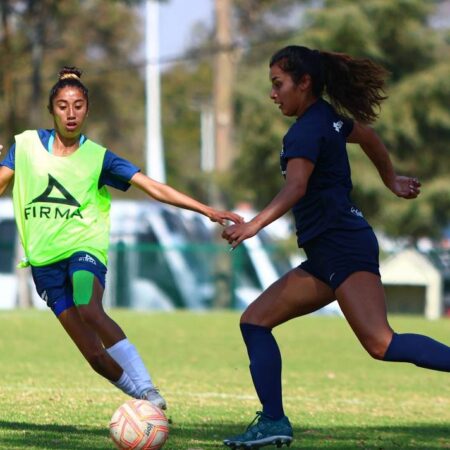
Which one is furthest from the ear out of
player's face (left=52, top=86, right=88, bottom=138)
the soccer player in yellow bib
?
player's face (left=52, top=86, right=88, bottom=138)

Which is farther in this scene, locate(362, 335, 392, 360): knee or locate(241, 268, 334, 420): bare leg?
locate(241, 268, 334, 420): bare leg

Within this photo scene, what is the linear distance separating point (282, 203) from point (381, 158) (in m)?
1.24

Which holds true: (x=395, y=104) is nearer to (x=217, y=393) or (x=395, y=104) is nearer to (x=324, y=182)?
(x=217, y=393)

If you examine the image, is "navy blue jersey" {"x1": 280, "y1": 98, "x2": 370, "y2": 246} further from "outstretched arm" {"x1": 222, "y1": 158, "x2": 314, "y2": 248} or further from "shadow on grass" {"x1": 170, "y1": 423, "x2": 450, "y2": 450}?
"shadow on grass" {"x1": 170, "y1": 423, "x2": 450, "y2": 450}

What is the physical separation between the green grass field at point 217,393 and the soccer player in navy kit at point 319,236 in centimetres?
62

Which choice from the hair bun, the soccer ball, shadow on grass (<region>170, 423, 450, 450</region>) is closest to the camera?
the soccer ball

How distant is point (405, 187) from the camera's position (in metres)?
7.89

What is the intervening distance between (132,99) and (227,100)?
653 inches

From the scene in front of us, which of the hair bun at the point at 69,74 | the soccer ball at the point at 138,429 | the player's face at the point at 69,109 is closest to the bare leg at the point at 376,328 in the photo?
the soccer ball at the point at 138,429

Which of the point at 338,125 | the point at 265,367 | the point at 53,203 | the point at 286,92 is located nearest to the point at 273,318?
the point at 265,367

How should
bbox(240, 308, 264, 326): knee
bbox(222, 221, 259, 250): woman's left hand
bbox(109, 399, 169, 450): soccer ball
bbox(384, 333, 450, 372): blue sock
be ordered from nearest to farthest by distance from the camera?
bbox(222, 221, 259, 250): woman's left hand < bbox(109, 399, 169, 450): soccer ball < bbox(384, 333, 450, 372): blue sock < bbox(240, 308, 264, 326): knee

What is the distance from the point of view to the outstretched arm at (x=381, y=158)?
754cm

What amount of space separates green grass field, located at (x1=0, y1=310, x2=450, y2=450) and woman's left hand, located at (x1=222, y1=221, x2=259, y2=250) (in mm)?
1301

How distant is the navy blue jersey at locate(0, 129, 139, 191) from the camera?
8.05 meters
